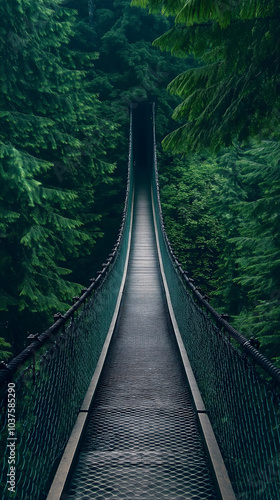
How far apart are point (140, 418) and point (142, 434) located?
12.3 inches

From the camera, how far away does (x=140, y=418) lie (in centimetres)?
366

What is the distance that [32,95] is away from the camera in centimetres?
1153

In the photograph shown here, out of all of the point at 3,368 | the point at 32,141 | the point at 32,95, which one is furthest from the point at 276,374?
the point at 32,95

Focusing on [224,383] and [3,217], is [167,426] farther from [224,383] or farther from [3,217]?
[3,217]

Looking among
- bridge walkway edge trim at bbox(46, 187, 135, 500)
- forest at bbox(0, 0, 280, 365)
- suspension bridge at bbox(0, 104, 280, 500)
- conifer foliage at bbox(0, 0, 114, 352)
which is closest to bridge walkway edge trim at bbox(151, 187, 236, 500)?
suspension bridge at bbox(0, 104, 280, 500)

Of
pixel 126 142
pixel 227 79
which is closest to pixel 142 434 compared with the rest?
pixel 227 79

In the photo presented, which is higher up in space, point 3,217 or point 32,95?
point 32,95

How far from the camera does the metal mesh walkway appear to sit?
2.65m

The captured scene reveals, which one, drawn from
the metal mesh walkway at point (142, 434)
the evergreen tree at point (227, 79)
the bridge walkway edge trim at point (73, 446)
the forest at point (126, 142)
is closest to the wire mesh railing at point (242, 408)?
the metal mesh walkway at point (142, 434)

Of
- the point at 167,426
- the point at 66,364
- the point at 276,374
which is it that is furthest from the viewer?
the point at 167,426

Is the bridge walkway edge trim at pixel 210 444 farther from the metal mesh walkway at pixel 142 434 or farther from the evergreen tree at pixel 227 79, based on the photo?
the evergreen tree at pixel 227 79

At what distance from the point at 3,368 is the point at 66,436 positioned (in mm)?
1447

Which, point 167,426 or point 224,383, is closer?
point 224,383

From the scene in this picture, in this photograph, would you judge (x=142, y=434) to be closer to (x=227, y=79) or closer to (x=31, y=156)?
(x=227, y=79)
